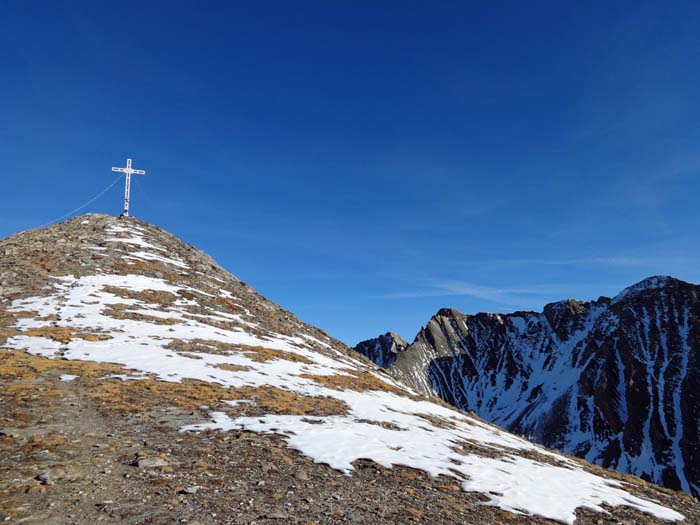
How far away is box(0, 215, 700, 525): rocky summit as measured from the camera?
9.29 m

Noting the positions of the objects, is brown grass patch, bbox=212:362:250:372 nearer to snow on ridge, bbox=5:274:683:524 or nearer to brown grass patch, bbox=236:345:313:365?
snow on ridge, bbox=5:274:683:524

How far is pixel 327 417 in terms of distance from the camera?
18406mm

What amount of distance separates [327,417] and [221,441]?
6.05 m

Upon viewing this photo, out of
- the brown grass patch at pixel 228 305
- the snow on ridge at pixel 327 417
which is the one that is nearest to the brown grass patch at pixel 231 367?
the snow on ridge at pixel 327 417

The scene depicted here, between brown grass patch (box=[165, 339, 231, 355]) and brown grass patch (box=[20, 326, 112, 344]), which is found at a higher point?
brown grass patch (box=[20, 326, 112, 344])

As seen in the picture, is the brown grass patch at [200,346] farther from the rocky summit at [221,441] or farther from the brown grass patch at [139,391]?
the brown grass patch at [139,391]

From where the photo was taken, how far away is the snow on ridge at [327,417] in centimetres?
1418

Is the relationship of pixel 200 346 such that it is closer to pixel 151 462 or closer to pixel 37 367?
pixel 37 367

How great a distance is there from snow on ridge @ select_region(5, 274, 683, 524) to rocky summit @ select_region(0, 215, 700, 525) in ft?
0.38

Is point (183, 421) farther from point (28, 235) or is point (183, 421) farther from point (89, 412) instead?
point (28, 235)

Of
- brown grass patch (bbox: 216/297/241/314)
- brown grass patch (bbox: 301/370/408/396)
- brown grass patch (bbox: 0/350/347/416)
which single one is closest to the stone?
brown grass patch (bbox: 0/350/347/416)

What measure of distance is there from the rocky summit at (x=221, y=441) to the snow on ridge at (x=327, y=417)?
0.11m

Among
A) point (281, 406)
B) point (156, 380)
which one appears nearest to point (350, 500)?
point (281, 406)

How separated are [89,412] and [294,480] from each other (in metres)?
7.85
